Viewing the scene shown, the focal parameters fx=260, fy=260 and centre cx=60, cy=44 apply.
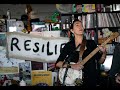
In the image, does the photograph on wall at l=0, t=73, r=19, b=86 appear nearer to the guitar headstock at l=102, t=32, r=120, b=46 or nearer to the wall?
the wall

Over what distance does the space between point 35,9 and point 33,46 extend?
39 cm

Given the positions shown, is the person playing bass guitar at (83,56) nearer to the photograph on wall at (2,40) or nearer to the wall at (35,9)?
the wall at (35,9)

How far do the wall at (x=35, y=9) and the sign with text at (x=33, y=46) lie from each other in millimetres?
222

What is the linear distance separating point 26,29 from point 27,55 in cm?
28

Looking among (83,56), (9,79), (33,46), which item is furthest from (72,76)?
(9,79)

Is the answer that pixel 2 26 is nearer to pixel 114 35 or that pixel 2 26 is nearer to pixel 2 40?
pixel 2 40

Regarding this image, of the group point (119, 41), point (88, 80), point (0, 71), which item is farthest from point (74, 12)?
point (0, 71)

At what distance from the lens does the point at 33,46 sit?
9.00 feet

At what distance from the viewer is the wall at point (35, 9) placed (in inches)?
106

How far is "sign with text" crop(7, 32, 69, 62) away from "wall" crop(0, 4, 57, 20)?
222 mm

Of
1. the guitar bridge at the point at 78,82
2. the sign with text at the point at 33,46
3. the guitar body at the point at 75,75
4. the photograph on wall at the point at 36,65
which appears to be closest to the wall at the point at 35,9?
the sign with text at the point at 33,46

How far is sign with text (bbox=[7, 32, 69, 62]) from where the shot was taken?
2740 mm
